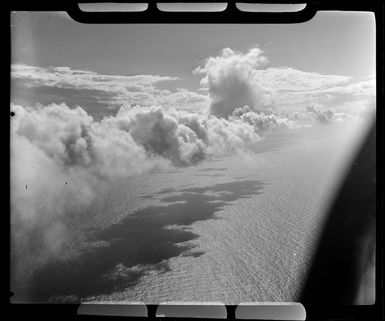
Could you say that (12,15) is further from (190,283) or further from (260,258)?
(260,258)

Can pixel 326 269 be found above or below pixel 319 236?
below

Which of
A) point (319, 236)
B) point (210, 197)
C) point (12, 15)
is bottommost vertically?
point (319, 236)

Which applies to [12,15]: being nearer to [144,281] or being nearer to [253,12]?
[253,12]

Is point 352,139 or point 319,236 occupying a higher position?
point 352,139

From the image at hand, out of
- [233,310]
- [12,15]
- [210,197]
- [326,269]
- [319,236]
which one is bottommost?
[233,310]

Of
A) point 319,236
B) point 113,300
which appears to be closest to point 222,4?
point 319,236
